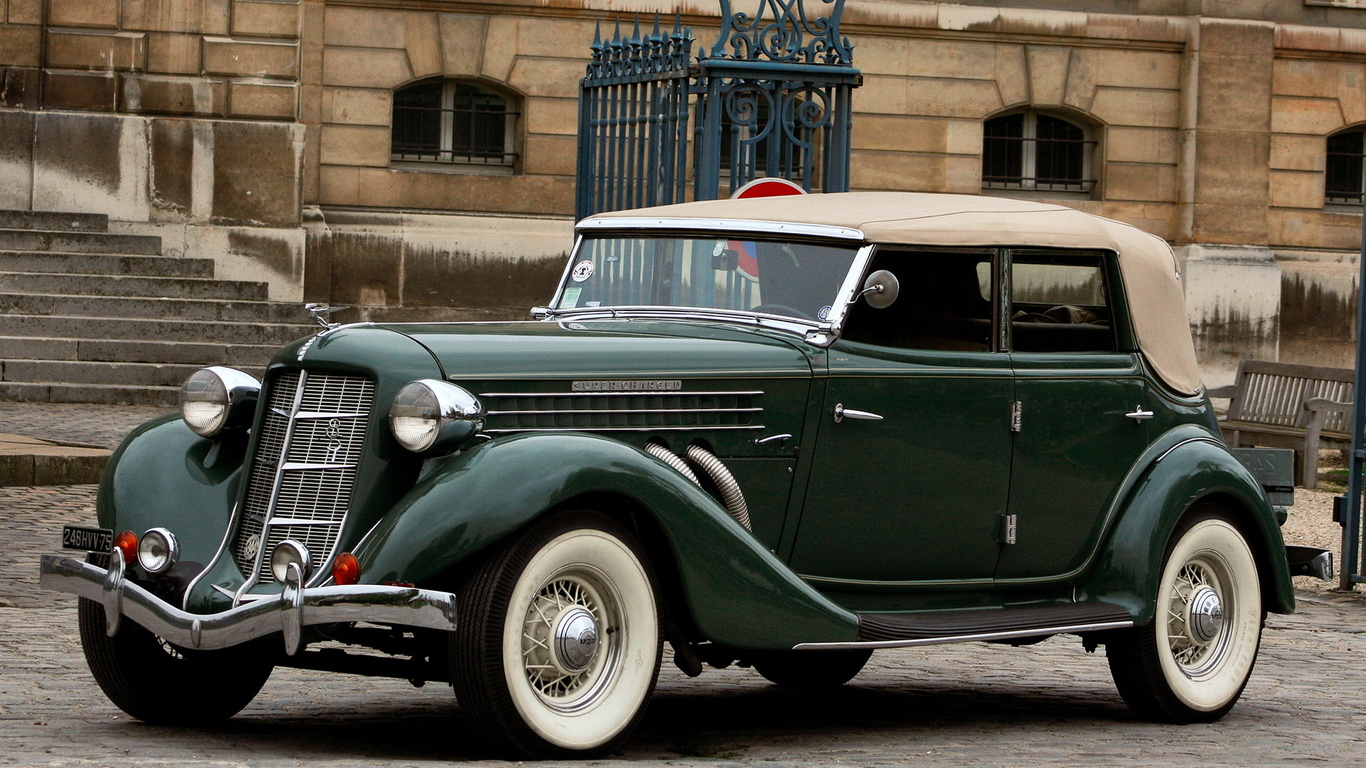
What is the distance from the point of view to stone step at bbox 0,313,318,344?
17078 millimetres

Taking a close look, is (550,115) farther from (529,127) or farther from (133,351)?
(133,351)

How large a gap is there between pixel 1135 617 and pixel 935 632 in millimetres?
894

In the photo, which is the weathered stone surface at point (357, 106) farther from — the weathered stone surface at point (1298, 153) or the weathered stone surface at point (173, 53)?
the weathered stone surface at point (1298, 153)

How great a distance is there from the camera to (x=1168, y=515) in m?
6.96

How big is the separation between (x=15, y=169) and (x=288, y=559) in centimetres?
1533

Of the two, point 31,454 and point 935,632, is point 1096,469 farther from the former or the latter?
point 31,454

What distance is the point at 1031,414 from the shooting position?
22.4 ft

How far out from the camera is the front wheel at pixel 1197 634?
6.98m

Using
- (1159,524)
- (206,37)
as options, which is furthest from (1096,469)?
(206,37)

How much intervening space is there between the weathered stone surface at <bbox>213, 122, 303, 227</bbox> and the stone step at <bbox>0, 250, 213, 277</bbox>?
1.39m

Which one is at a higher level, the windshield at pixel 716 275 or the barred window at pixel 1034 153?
the barred window at pixel 1034 153

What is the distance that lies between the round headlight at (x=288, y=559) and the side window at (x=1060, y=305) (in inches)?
106

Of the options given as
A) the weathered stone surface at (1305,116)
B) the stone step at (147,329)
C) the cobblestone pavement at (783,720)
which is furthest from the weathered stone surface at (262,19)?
the cobblestone pavement at (783,720)

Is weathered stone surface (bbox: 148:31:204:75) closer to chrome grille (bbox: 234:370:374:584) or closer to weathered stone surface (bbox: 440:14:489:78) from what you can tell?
weathered stone surface (bbox: 440:14:489:78)
